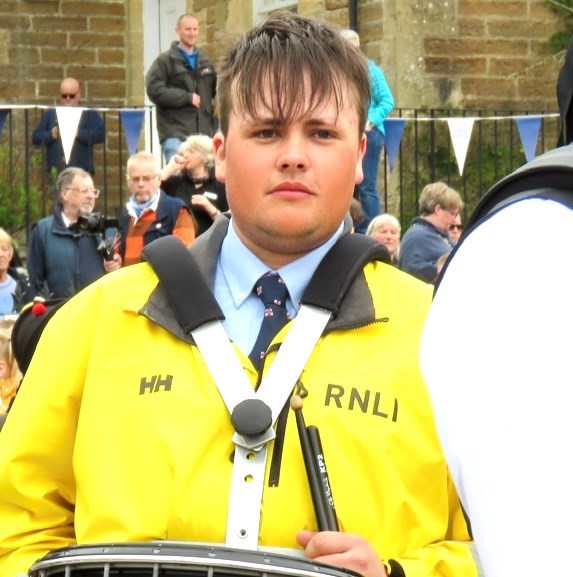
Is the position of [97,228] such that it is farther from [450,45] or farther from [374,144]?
[450,45]

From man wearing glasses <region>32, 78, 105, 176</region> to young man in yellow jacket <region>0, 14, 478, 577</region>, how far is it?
11.2 m

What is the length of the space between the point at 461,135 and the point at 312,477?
11416 millimetres

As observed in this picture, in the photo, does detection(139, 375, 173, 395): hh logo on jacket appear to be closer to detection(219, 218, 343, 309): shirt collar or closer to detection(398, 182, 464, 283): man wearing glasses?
detection(219, 218, 343, 309): shirt collar

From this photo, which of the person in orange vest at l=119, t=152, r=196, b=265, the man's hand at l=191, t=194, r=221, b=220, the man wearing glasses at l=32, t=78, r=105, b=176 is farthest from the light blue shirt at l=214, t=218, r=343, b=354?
the man wearing glasses at l=32, t=78, r=105, b=176

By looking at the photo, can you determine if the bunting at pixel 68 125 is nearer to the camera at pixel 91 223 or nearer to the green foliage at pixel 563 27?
the camera at pixel 91 223

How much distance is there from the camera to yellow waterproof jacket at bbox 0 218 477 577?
232 centimetres

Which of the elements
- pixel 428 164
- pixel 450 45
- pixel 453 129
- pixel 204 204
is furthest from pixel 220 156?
pixel 450 45

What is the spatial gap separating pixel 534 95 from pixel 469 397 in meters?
14.1

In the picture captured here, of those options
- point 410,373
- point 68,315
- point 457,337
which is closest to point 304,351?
point 410,373

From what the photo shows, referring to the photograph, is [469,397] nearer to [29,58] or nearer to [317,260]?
[317,260]

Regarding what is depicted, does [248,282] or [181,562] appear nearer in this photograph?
[181,562]

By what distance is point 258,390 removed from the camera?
7.73 ft

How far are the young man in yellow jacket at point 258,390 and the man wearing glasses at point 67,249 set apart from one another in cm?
757

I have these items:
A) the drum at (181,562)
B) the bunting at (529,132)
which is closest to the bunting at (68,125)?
the bunting at (529,132)
